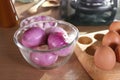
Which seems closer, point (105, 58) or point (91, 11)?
point (105, 58)

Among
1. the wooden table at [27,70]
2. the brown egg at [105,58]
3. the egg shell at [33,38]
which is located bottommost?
the wooden table at [27,70]

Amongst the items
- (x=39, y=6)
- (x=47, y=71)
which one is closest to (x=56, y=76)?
(x=47, y=71)

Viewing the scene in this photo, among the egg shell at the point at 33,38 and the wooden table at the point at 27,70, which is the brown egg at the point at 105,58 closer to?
the wooden table at the point at 27,70

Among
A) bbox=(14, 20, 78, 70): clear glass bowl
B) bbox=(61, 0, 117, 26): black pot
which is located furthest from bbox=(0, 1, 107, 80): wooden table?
bbox=(61, 0, 117, 26): black pot

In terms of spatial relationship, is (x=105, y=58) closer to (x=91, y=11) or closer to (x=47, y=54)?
(x=47, y=54)

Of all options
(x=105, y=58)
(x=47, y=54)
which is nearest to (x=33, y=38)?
(x=47, y=54)

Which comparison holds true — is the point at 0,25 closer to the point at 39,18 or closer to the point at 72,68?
the point at 39,18

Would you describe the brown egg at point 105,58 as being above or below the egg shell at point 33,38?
below

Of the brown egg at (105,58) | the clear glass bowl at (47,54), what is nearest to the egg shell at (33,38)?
the clear glass bowl at (47,54)
